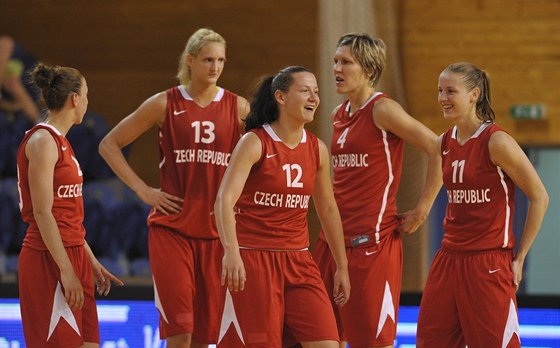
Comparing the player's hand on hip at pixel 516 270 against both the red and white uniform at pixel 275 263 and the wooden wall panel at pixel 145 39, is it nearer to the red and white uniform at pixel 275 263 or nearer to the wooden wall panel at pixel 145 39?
the red and white uniform at pixel 275 263

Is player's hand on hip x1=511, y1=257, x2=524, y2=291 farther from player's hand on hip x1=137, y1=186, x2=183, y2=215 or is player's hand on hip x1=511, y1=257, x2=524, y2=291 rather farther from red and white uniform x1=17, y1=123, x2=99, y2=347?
red and white uniform x1=17, y1=123, x2=99, y2=347

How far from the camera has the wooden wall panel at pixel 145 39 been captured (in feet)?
36.8

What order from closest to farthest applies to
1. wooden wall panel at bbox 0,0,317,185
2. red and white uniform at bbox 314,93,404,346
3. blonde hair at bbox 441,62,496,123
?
blonde hair at bbox 441,62,496,123
red and white uniform at bbox 314,93,404,346
wooden wall panel at bbox 0,0,317,185

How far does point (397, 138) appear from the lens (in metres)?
5.44

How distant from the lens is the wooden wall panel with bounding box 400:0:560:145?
34.2 feet

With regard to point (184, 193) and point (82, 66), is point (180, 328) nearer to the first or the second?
point (184, 193)

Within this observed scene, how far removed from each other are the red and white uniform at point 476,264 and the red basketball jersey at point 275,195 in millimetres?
709

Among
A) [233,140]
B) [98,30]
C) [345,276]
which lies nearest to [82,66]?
[98,30]

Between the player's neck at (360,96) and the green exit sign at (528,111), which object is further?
the green exit sign at (528,111)

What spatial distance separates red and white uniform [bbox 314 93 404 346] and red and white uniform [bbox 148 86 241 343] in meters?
0.61

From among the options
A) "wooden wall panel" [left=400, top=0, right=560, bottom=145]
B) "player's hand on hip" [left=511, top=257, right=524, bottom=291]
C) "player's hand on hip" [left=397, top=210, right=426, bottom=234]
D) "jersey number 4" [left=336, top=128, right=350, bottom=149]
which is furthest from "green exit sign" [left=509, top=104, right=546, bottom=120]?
"player's hand on hip" [left=511, top=257, right=524, bottom=291]

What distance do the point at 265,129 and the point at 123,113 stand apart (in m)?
7.01

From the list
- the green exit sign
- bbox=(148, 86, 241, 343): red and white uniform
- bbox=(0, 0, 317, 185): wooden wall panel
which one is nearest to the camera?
bbox=(148, 86, 241, 343): red and white uniform

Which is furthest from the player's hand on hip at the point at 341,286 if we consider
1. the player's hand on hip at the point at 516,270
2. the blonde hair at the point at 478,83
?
the blonde hair at the point at 478,83
